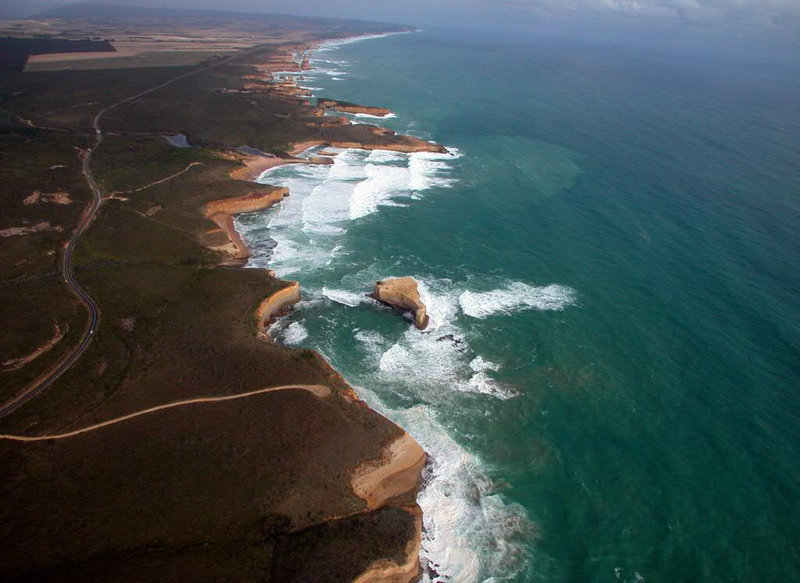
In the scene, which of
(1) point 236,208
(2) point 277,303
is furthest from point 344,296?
(1) point 236,208

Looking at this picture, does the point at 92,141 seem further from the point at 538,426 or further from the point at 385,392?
the point at 538,426

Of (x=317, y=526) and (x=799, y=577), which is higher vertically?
(x=317, y=526)

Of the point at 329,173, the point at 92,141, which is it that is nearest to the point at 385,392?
the point at 329,173

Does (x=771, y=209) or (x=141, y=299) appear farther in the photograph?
(x=771, y=209)

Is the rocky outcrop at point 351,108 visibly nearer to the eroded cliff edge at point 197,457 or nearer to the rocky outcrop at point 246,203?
the rocky outcrop at point 246,203

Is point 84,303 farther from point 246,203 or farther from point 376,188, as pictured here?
point 376,188

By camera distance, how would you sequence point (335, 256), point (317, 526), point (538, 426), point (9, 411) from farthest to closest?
point (335, 256)
point (538, 426)
point (9, 411)
point (317, 526)
